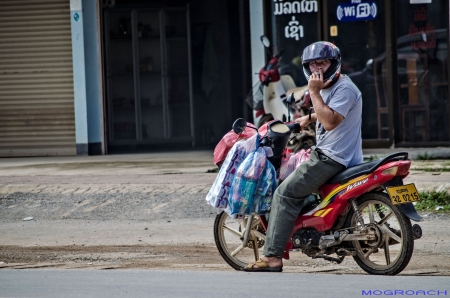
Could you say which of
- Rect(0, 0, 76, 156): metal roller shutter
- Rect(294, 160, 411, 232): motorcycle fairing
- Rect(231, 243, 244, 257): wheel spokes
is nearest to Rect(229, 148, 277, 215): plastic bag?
Rect(294, 160, 411, 232): motorcycle fairing

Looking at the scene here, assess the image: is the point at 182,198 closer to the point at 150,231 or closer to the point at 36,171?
the point at 150,231

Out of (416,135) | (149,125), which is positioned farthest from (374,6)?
(149,125)

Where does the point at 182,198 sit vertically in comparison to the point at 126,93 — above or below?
below

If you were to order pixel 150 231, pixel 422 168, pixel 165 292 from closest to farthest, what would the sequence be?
1. pixel 165 292
2. pixel 150 231
3. pixel 422 168

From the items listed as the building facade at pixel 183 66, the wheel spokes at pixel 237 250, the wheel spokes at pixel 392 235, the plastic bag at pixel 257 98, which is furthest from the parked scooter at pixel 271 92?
the wheel spokes at pixel 392 235

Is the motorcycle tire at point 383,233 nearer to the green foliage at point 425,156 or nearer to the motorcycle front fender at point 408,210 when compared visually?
the motorcycle front fender at point 408,210

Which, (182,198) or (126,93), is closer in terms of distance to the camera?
(182,198)

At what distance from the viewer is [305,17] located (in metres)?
14.6

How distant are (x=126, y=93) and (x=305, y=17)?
14.0 ft

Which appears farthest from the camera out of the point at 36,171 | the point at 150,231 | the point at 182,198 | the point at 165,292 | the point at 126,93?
the point at 126,93

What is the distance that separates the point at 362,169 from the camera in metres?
6.15

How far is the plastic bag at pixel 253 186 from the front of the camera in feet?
21.1

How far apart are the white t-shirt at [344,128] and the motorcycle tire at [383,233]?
1.07 feet

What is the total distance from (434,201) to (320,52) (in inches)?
162
